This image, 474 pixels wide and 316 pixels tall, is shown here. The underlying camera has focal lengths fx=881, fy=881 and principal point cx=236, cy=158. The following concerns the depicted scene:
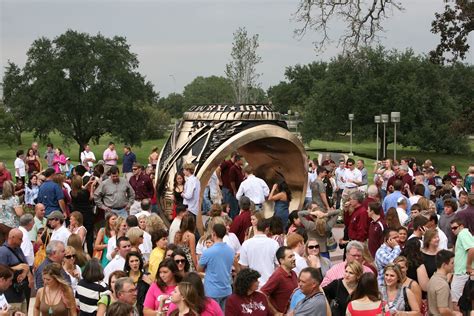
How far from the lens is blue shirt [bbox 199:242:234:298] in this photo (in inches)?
384

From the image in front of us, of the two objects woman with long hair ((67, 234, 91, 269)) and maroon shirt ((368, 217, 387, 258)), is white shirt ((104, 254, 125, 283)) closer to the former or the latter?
woman with long hair ((67, 234, 91, 269))

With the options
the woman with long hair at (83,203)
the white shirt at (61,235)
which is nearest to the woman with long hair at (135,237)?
the white shirt at (61,235)

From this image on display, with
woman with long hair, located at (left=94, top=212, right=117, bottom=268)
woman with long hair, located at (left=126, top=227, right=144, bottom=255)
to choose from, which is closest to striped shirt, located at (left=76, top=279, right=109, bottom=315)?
woman with long hair, located at (left=126, top=227, right=144, bottom=255)

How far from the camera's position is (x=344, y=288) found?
855 centimetres

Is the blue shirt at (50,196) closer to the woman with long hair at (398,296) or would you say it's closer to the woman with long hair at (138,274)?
the woman with long hair at (138,274)

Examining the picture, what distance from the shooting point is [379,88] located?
208ft

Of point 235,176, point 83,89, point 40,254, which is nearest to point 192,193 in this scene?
point 235,176

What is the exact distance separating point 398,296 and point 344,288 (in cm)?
55

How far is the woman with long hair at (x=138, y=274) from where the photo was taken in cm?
901

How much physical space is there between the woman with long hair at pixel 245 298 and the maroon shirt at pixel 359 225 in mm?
5425

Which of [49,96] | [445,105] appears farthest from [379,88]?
[49,96]

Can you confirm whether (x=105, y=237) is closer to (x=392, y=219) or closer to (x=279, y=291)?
(x=279, y=291)

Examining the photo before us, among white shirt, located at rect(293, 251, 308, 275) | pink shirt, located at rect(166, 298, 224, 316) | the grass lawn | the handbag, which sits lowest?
the grass lawn

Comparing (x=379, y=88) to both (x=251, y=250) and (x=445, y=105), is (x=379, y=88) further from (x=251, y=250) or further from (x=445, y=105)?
(x=251, y=250)
